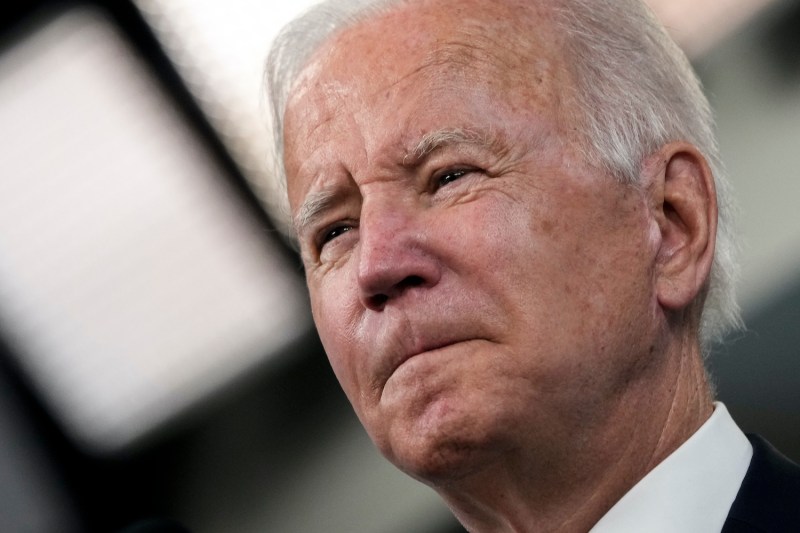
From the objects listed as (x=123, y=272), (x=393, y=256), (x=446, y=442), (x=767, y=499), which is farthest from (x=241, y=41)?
(x=767, y=499)

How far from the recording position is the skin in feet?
5.00

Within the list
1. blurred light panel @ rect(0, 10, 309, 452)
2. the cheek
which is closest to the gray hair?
the cheek

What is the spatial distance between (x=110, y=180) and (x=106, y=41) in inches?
13.1

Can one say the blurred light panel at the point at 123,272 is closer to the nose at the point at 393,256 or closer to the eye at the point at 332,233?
the eye at the point at 332,233

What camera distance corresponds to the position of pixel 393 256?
1.54 metres

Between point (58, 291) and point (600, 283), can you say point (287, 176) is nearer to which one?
point (600, 283)

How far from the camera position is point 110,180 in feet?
9.46

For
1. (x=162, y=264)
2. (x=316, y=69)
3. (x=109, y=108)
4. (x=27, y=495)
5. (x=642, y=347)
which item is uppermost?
(x=316, y=69)

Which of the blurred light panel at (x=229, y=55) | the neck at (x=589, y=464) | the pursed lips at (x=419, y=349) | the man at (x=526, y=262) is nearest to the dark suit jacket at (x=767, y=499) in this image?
the man at (x=526, y=262)

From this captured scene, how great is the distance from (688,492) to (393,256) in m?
0.45

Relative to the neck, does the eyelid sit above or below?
above

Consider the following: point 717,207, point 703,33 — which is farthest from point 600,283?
point 703,33

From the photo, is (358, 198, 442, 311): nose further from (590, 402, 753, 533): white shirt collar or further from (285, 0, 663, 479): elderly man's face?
(590, 402, 753, 533): white shirt collar

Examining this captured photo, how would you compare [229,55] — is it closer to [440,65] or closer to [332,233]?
[332,233]
